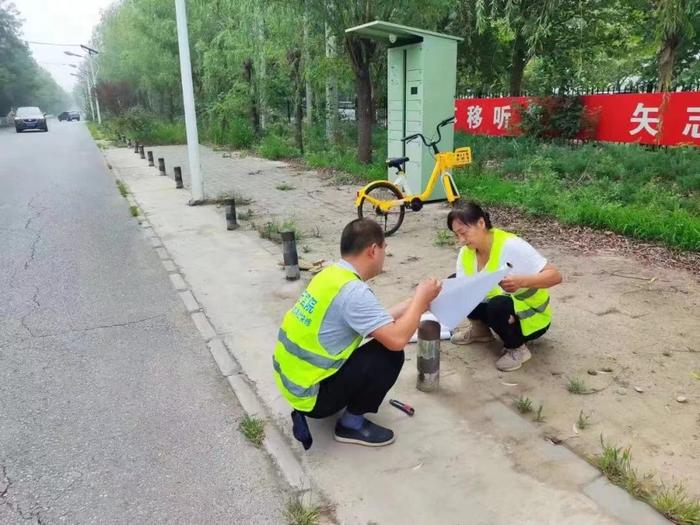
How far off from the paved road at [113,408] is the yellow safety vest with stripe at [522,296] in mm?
1719

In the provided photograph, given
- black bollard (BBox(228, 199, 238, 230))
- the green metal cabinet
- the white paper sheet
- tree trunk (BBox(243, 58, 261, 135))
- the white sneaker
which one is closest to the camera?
the white paper sheet

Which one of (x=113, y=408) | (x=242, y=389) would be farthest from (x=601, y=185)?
(x=113, y=408)

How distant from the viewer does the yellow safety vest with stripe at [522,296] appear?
340cm

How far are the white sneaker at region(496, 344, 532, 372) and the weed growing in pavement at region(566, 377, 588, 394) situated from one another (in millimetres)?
341

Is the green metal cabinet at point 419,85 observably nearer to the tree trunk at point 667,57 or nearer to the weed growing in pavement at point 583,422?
the tree trunk at point 667,57

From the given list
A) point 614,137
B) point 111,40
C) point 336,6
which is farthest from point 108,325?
point 111,40

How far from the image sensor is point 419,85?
27.7 ft

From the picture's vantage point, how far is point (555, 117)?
11250 millimetres

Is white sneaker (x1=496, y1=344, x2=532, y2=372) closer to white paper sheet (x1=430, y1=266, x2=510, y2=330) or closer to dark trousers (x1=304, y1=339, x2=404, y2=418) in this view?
white paper sheet (x1=430, y1=266, x2=510, y2=330)

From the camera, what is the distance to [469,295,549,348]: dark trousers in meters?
3.51

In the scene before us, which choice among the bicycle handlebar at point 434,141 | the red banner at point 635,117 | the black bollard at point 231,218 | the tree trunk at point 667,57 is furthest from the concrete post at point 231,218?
the tree trunk at point 667,57

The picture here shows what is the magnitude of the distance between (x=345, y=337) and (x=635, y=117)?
30.2ft

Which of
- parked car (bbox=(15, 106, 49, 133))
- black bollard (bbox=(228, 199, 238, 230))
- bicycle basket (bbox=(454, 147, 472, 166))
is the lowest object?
black bollard (bbox=(228, 199, 238, 230))

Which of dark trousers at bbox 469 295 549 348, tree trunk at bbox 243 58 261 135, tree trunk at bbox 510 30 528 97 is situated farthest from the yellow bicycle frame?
tree trunk at bbox 243 58 261 135
